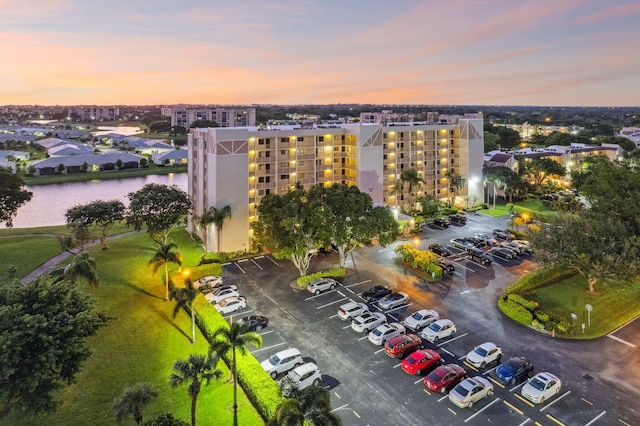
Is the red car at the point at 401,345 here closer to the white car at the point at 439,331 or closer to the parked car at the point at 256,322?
the white car at the point at 439,331

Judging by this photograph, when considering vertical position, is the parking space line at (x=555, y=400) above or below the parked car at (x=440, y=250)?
below

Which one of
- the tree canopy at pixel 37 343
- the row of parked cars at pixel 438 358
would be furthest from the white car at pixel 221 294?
the tree canopy at pixel 37 343

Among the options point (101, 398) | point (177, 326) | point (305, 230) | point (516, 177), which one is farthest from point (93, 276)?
point (516, 177)

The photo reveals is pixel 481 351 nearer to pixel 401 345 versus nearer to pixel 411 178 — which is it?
pixel 401 345

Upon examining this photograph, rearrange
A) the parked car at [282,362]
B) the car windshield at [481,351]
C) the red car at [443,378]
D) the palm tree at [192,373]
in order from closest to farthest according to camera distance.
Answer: the palm tree at [192,373] < the red car at [443,378] < the parked car at [282,362] < the car windshield at [481,351]

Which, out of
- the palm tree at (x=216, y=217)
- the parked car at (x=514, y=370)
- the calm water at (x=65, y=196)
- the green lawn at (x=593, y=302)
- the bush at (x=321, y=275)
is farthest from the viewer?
the calm water at (x=65, y=196)

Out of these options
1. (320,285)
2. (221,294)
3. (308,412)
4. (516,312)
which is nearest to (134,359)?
(221,294)
